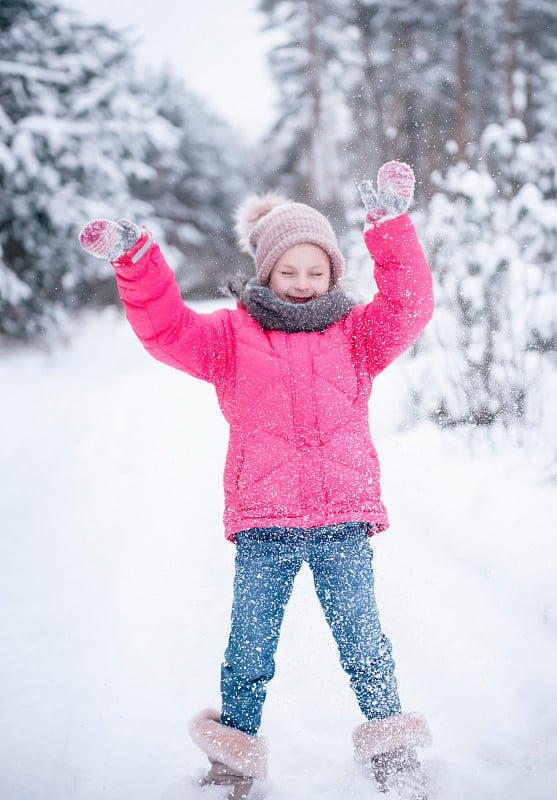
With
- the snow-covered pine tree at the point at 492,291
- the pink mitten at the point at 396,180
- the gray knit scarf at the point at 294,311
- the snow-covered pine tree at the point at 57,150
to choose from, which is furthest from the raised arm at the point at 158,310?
the snow-covered pine tree at the point at 57,150

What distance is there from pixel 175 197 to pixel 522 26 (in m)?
7.96

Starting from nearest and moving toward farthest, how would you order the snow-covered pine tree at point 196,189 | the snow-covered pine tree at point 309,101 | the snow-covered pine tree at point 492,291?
1. the snow-covered pine tree at point 492,291
2. the snow-covered pine tree at point 196,189
3. the snow-covered pine tree at point 309,101

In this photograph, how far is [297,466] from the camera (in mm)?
1474

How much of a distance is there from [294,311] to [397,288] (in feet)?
0.89

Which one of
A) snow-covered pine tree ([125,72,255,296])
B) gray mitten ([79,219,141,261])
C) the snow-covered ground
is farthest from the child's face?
snow-covered pine tree ([125,72,255,296])

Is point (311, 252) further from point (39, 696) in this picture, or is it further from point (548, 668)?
point (39, 696)

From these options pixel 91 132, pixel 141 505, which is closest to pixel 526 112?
pixel 91 132

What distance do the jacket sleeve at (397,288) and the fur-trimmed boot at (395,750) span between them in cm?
95

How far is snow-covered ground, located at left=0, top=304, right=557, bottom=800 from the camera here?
1589 millimetres

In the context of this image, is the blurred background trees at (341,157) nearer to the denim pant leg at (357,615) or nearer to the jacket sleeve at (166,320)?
the jacket sleeve at (166,320)

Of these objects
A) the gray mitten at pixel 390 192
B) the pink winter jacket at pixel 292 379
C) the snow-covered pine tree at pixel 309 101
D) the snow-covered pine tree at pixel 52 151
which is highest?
the snow-covered pine tree at pixel 309 101

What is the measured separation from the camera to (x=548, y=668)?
5.93 feet

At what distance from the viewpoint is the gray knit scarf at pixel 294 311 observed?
5.06ft

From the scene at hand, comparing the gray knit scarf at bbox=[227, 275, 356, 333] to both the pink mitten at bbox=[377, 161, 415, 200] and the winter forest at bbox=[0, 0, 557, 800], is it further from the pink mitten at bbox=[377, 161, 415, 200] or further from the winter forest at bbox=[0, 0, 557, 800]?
the winter forest at bbox=[0, 0, 557, 800]
